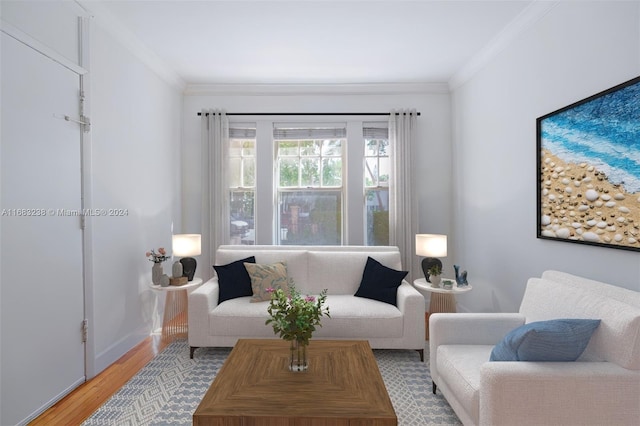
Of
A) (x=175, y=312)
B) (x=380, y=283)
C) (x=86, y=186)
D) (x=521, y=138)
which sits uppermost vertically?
(x=521, y=138)

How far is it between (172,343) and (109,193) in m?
1.53

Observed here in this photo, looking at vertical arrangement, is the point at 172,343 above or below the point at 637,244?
below

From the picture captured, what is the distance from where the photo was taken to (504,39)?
325cm

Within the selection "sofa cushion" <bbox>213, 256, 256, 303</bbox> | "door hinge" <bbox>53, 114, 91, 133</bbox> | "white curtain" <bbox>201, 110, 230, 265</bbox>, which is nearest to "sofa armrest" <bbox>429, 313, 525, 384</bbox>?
"sofa cushion" <bbox>213, 256, 256, 303</bbox>

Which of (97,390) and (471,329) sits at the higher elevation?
(471,329)

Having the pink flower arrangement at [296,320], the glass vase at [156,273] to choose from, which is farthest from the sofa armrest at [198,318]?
the pink flower arrangement at [296,320]

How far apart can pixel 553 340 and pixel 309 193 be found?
3.37 m

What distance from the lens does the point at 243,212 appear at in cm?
467

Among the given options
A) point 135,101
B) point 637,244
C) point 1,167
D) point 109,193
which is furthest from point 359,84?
point 1,167

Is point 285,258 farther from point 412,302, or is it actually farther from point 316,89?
point 316,89

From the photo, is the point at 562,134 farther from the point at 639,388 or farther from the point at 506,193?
the point at 639,388

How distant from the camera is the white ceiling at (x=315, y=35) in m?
2.82

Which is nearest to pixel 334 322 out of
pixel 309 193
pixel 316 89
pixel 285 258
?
pixel 285 258

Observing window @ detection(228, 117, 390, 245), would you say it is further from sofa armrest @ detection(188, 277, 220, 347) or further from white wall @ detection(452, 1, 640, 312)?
sofa armrest @ detection(188, 277, 220, 347)
